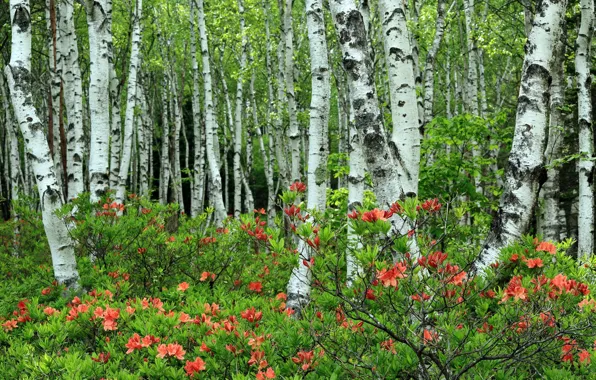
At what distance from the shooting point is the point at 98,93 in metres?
7.09

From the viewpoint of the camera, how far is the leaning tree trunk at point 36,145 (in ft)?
17.5

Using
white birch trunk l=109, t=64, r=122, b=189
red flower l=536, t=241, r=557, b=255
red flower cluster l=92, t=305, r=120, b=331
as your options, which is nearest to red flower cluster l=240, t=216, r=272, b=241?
red flower cluster l=92, t=305, r=120, b=331

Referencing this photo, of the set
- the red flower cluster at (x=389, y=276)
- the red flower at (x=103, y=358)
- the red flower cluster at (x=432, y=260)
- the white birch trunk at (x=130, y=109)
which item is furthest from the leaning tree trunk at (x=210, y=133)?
the red flower cluster at (x=389, y=276)

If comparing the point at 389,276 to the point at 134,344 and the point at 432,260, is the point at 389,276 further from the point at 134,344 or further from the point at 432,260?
the point at 134,344

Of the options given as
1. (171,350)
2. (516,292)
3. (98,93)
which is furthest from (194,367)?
(98,93)

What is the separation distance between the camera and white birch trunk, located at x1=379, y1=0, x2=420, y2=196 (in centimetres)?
416

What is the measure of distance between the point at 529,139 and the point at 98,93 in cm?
568

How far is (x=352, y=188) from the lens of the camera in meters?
5.64

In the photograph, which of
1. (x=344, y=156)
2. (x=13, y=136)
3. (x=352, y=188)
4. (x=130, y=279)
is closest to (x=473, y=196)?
(x=344, y=156)

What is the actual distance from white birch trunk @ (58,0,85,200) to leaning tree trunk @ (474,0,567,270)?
654 centimetres

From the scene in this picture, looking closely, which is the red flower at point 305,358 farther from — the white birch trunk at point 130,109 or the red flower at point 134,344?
the white birch trunk at point 130,109

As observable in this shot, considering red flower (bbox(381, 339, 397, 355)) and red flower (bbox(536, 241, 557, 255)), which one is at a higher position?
red flower (bbox(536, 241, 557, 255))

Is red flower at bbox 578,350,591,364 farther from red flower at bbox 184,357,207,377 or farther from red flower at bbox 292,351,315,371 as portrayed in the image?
red flower at bbox 184,357,207,377

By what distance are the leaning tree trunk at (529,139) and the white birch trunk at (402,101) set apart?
0.73 metres
